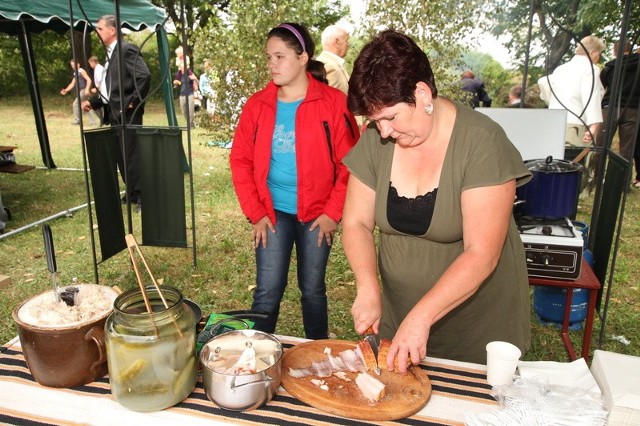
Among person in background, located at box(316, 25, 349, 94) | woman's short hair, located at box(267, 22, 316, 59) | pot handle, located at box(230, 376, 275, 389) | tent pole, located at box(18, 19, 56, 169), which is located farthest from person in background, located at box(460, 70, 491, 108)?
pot handle, located at box(230, 376, 275, 389)

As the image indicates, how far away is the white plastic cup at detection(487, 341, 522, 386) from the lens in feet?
4.29

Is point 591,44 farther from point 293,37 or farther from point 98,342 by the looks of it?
point 98,342

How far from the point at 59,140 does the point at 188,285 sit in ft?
27.5

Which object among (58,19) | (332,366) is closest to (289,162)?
(332,366)

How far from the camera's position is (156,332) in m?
1.13

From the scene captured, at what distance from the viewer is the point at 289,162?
2.52 m

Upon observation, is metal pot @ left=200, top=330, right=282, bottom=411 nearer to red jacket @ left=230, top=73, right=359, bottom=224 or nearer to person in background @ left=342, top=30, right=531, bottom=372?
A: person in background @ left=342, top=30, right=531, bottom=372

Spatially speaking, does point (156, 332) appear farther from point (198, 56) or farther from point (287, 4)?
point (198, 56)

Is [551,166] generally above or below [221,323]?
above

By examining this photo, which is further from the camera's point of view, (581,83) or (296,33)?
(581,83)

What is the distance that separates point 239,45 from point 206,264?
267cm

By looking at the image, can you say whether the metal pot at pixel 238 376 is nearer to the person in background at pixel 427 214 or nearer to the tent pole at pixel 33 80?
the person in background at pixel 427 214

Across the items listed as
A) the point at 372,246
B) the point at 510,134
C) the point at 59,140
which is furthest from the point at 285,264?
the point at 59,140

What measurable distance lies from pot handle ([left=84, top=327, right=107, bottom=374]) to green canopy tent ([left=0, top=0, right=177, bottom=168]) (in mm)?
4549
